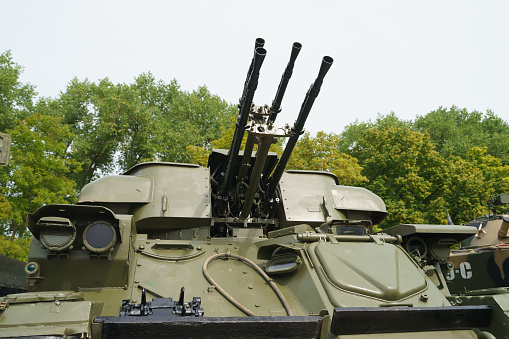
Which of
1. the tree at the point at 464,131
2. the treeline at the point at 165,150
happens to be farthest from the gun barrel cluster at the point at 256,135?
the tree at the point at 464,131

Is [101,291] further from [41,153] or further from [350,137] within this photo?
[350,137]

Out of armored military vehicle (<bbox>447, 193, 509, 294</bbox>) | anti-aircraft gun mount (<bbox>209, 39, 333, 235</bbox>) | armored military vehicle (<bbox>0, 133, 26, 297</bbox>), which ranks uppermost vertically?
anti-aircraft gun mount (<bbox>209, 39, 333, 235</bbox>)

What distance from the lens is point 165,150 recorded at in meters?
31.7

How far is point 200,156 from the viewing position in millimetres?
26469

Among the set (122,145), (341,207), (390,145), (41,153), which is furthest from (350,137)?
(341,207)

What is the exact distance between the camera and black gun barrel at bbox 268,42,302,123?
6.67 metres

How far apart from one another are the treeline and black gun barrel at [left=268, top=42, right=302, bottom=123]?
A: 18968mm

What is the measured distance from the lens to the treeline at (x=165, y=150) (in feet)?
78.3

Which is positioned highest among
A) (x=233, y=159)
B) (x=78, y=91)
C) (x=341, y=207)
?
(x=78, y=91)

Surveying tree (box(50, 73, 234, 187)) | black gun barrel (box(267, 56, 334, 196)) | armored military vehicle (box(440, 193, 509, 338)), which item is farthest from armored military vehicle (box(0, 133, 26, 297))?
tree (box(50, 73, 234, 187))

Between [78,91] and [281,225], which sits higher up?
[78,91]

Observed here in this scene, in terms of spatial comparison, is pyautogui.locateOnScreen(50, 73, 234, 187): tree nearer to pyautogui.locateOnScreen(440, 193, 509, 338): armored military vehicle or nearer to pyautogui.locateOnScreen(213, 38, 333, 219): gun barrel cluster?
pyautogui.locateOnScreen(440, 193, 509, 338): armored military vehicle

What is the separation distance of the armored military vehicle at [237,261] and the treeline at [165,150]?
57.0 ft

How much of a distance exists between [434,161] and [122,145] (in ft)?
71.8
